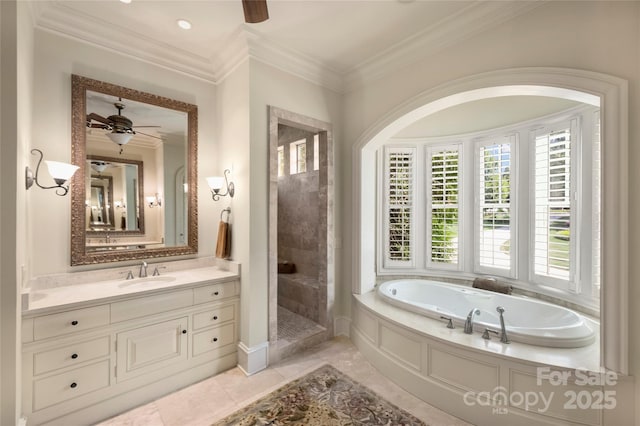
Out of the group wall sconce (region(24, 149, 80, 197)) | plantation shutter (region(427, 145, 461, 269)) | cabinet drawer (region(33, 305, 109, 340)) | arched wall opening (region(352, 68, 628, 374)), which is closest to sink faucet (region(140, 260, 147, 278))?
cabinet drawer (region(33, 305, 109, 340))

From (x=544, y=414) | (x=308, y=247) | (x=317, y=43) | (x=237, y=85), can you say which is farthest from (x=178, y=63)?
(x=544, y=414)

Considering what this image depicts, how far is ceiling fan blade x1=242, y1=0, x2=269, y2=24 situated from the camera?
3.95ft

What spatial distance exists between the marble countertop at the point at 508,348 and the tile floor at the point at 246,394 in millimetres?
552

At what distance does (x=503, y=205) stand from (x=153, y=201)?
4.11 metres

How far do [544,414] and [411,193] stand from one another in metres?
2.76

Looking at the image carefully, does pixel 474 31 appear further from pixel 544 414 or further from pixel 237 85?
pixel 544 414

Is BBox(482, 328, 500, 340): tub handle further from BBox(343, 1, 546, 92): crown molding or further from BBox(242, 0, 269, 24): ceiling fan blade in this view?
BBox(242, 0, 269, 24): ceiling fan blade

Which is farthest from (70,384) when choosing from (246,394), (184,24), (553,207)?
(553,207)

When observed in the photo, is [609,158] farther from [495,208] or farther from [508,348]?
[495,208]

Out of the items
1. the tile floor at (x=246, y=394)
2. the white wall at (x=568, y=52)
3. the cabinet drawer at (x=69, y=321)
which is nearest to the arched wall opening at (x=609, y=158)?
the white wall at (x=568, y=52)

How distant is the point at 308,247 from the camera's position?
390cm

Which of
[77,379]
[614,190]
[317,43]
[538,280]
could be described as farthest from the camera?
[538,280]

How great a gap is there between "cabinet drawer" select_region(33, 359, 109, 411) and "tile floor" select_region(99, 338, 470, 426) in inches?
11.7

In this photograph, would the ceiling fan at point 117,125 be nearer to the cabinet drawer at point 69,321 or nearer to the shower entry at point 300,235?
the shower entry at point 300,235
